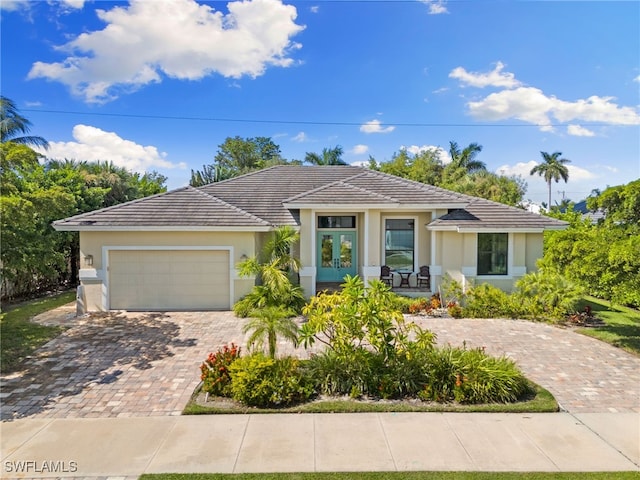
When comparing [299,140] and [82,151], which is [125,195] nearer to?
[82,151]

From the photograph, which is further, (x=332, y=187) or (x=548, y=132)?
(x=548, y=132)

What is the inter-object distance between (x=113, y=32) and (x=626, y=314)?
21818 mm

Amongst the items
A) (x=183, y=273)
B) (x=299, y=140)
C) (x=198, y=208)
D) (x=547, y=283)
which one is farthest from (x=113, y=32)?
(x=299, y=140)

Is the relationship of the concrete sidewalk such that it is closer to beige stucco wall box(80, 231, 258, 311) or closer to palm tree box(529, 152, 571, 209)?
beige stucco wall box(80, 231, 258, 311)

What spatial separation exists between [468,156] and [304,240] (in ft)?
115

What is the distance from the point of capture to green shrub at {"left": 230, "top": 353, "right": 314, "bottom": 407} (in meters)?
6.89

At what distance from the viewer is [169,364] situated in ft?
29.5

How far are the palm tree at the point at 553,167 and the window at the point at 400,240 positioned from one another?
51.0 meters

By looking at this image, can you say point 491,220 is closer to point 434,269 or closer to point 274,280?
point 434,269

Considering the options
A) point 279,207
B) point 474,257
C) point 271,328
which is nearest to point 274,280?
point 279,207

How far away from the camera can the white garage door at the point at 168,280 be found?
14.0 metres

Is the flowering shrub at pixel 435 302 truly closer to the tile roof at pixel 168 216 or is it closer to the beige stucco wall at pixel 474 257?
the beige stucco wall at pixel 474 257

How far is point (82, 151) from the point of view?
25562 millimetres

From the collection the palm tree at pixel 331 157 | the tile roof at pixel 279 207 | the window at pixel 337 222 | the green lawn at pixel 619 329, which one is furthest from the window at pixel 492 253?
the palm tree at pixel 331 157
